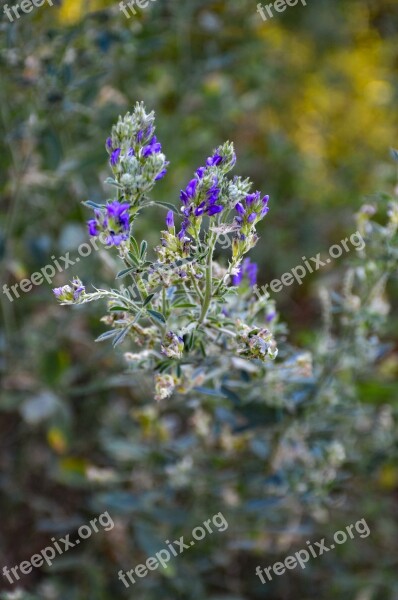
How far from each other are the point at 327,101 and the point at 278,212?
110 centimetres

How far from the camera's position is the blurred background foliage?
72.3 inches

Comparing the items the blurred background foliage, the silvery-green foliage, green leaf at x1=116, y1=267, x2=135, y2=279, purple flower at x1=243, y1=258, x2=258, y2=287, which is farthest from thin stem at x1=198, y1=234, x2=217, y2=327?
the blurred background foliage

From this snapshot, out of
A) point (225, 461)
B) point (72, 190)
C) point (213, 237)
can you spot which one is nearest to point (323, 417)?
point (225, 461)

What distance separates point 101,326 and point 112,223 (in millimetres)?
1229

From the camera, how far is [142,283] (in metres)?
1.00

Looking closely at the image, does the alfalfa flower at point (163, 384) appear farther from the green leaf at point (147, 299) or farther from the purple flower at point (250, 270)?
the purple flower at point (250, 270)

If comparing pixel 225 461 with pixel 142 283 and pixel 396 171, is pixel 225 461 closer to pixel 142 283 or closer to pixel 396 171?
pixel 142 283

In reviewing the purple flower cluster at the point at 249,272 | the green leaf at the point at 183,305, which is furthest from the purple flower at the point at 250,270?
the green leaf at the point at 183,305

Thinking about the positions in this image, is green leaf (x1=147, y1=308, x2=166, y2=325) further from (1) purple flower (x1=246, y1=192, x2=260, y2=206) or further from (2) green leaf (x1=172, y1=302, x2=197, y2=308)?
(1) purple flower (x1=246, y1=192, x2=260, y2=206)

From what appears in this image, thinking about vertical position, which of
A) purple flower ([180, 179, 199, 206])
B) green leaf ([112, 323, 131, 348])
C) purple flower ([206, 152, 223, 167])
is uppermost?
purple flower ([206, 152, 223, 167])

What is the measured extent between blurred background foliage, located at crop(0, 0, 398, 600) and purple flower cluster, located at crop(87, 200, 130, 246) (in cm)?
49

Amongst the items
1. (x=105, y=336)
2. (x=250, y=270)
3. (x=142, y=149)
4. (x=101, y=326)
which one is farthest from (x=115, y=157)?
(x=101, y=326)

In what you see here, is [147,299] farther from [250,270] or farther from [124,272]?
[250,270]

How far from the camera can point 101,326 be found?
2.10 meters
